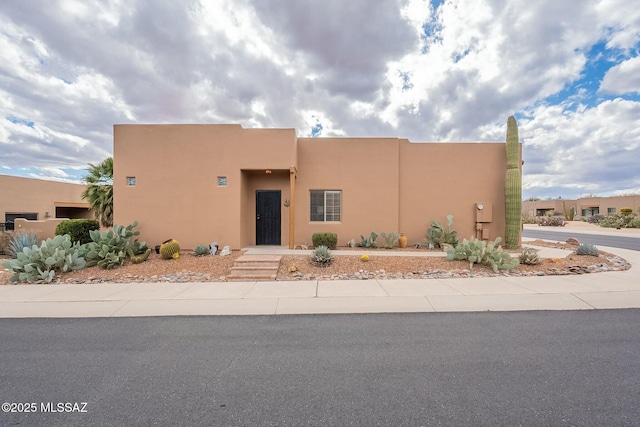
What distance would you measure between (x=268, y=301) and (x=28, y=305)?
476 cm

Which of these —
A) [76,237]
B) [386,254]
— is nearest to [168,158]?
[76,237]

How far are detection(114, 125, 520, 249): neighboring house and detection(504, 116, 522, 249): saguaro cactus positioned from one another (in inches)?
18.3

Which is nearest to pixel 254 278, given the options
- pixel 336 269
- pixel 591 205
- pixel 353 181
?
pixel 336 269

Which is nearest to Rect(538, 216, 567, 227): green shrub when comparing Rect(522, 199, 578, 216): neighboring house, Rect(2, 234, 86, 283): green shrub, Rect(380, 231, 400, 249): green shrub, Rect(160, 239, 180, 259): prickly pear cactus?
Rect(522, 199, 578, 216): neighboring house

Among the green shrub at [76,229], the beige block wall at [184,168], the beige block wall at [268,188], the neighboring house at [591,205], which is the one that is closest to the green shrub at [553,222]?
the neighboring house at [591,205]

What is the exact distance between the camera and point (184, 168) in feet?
34.6

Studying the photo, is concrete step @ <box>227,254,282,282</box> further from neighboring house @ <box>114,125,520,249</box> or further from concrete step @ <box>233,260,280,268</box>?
neighboring house @ <box>114,125,520,249</box>

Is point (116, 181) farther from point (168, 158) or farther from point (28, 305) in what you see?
point (28, 305)

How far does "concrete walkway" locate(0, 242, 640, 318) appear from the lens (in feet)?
16.8

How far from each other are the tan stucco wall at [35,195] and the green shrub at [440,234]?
96.6 ft

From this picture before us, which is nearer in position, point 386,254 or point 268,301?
point 268,301

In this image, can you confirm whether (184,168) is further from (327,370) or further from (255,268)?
(327,370)

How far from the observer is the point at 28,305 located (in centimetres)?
541

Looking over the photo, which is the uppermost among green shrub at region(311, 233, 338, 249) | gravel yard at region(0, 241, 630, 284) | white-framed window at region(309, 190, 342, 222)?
white-framed window at region(309, 190, 342, 222)
